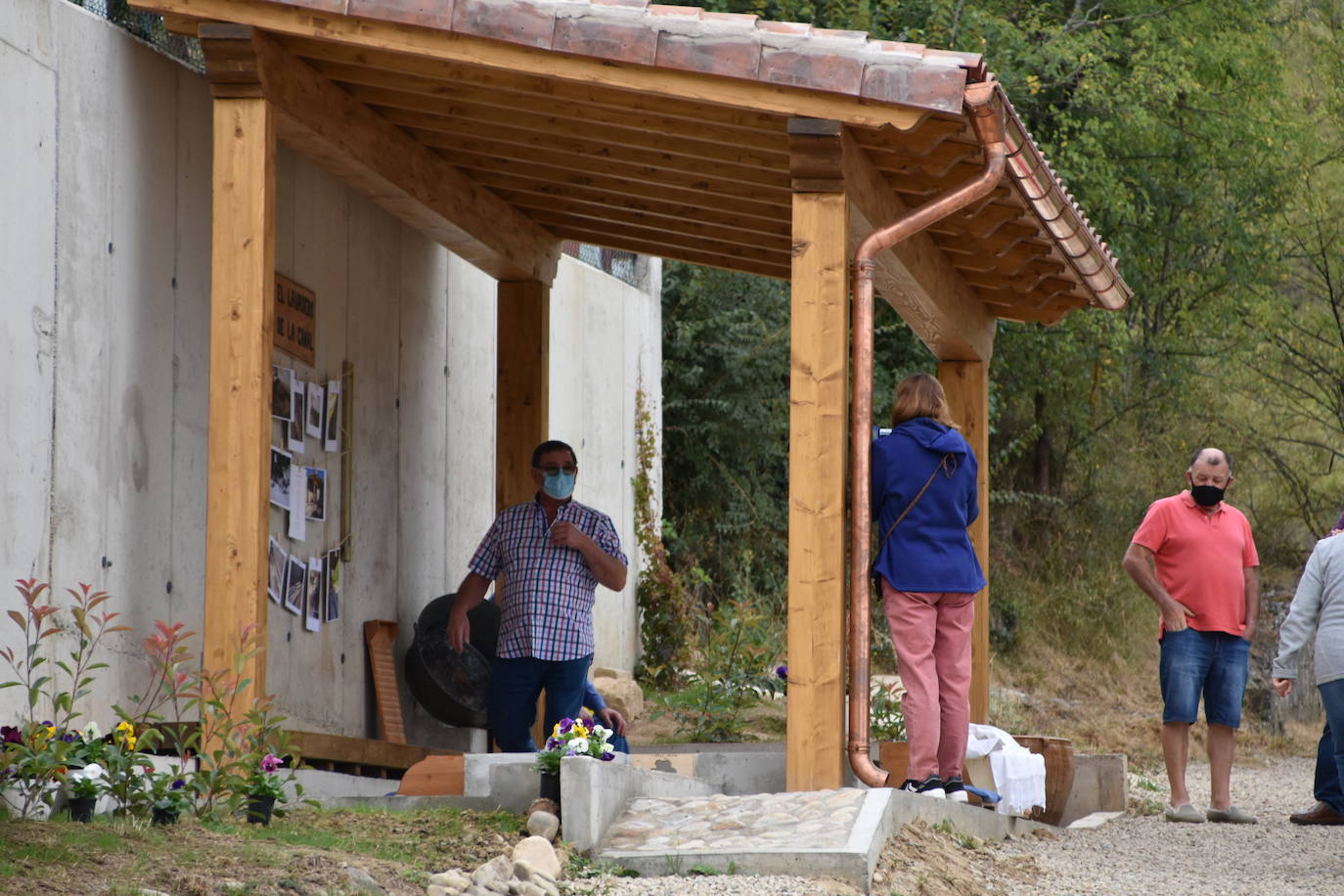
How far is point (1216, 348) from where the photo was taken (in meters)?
18.2

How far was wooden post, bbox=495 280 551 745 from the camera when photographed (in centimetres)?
985

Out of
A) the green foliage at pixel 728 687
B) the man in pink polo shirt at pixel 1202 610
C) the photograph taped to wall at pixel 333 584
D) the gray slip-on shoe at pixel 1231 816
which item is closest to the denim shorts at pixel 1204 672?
the man in pink polo shirt at pixel 1202 610

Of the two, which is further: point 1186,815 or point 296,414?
point 1186,815

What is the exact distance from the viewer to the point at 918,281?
27.3ft

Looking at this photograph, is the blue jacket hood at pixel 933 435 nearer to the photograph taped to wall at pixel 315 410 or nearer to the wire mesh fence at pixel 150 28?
the photograph taped to wall at pixel 315 410

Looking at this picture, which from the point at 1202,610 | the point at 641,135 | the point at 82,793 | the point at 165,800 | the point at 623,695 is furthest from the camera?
the point at 623,695

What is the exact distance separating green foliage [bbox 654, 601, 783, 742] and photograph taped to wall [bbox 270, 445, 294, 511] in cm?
346

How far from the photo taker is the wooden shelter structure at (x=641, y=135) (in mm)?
6344

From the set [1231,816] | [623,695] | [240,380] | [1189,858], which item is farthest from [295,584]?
[1231,816]

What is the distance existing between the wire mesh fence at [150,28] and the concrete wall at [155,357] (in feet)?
0.30

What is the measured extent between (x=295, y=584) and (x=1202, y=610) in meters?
4.47

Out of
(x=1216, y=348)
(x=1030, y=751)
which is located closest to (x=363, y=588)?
(x=1030, y=751)

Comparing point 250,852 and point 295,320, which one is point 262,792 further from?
point 295,320

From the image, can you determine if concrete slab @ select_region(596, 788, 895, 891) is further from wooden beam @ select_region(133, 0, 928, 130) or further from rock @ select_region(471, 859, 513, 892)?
wooden beam @ select_region(133, 0, 928, 130)
